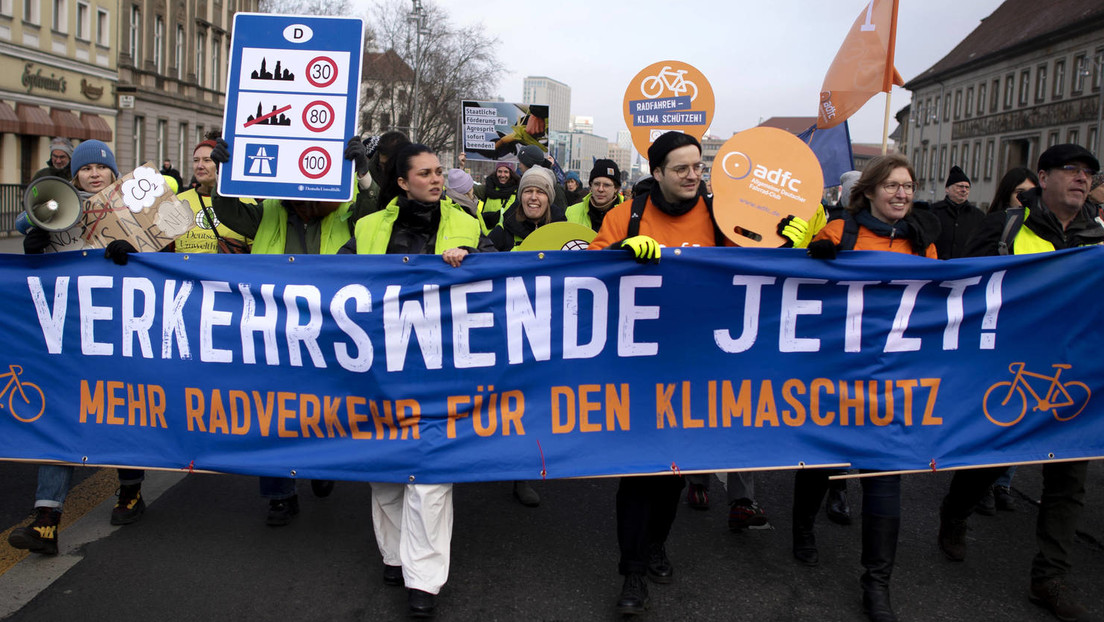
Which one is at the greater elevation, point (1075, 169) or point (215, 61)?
point (215, 61)

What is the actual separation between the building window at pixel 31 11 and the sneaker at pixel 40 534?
96.8 ft

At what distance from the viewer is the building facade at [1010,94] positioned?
48500 millimetres

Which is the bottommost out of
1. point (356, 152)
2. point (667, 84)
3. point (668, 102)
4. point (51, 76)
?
point (356, 152)

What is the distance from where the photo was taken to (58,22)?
31469 millimetres

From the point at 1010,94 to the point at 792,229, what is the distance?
62.0 m

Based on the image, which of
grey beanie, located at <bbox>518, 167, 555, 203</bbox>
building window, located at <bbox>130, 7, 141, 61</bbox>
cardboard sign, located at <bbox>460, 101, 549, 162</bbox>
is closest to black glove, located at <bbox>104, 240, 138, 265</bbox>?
grey beanie, located at <bbox>518, 167, 555, 203</bbox>

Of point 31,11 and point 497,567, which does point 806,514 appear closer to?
point 497,567

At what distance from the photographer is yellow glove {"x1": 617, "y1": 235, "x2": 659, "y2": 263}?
3.89 m

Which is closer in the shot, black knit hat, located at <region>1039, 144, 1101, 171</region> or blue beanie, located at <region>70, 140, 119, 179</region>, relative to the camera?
black knit hat, located at <region>1039, 144, 1101, 171</region>

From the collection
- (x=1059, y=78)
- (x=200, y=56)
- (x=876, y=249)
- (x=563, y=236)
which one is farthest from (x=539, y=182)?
(x=1059, y=78)

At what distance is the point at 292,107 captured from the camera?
4.63 m

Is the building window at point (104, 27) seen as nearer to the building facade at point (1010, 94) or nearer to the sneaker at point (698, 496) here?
A: the sneaker at point (698, 496)

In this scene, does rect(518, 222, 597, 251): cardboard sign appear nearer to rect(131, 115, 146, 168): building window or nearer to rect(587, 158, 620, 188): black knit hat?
rect(587, 158, 620, 188): black knit hat

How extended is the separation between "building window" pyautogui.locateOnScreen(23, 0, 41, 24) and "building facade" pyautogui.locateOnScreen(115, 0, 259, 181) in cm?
633
